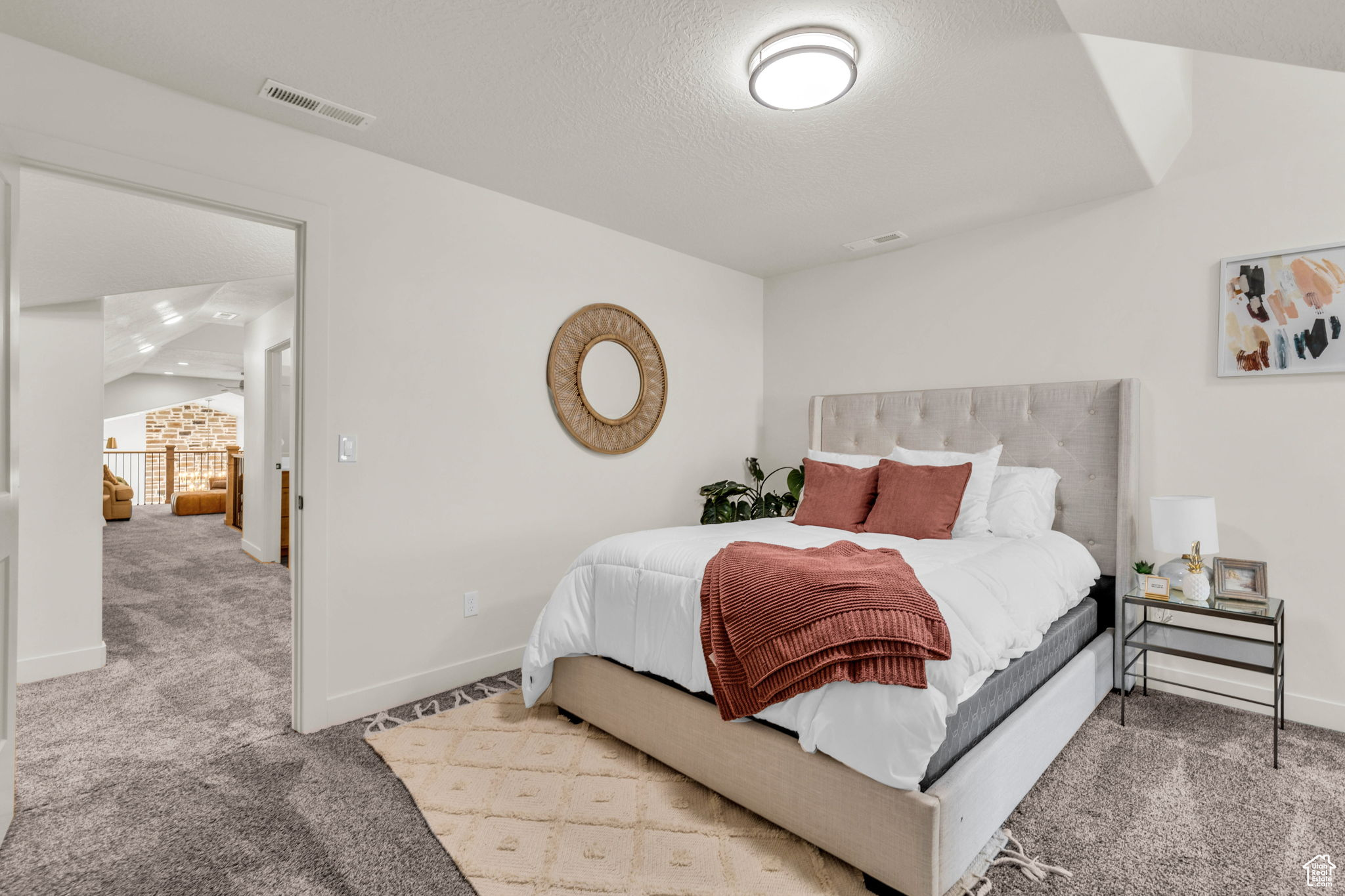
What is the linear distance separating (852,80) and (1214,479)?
239cm

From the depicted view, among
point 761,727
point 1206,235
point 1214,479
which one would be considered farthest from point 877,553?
point 1206,235

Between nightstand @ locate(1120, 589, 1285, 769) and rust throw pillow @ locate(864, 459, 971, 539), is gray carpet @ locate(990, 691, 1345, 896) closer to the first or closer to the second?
nightstand @ locate(1120, 589, 1285, 769)

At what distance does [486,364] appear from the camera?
3.01 meters

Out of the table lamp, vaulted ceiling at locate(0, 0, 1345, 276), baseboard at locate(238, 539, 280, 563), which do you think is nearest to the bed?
the table lamp

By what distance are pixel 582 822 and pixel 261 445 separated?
5397 millimetres

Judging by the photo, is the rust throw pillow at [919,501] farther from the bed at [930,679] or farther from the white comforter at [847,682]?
the bed at [930,679]

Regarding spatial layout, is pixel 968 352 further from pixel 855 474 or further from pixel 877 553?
pixel 877 553

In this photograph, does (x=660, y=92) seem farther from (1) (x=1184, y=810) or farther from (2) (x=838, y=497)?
(1) (x=1184, y=810)

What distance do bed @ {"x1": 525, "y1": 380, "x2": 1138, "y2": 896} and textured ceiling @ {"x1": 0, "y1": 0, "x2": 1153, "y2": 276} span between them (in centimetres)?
127

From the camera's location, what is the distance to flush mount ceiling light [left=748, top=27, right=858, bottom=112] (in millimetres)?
1835

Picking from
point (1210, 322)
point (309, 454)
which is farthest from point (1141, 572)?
point (309, 454)

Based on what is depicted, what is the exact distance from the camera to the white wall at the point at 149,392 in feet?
33.3

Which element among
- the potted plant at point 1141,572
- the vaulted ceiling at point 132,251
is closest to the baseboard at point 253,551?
the vaulted ceiling at point 132,251

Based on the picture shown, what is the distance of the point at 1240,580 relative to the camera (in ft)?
7.97
